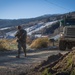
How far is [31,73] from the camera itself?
13.2 metres

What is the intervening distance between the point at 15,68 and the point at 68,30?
38.2 ft

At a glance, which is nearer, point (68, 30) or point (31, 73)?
point (31, 73)

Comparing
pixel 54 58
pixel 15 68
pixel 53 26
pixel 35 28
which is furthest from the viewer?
pixel 35 28

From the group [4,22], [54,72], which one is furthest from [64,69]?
[4,22]

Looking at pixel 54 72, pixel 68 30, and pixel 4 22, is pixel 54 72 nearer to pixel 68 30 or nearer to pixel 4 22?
pixel 68 30

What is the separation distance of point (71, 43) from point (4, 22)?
71290 mm

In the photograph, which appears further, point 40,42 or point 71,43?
point 40,42

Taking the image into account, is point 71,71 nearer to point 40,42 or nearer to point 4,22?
point 40,42

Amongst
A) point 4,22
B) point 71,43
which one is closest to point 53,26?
point 71,43

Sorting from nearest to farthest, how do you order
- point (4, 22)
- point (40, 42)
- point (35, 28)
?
point (40, 42)
point (35, 28)
point (4, 22)

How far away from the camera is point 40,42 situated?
29703 millimetres

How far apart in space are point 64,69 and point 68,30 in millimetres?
13290

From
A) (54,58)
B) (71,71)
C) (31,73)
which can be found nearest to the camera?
(71,71)

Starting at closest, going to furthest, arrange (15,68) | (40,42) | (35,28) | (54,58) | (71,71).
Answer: (71,71) < (15,68) < (54,58) < (40,42) < (35,28)
